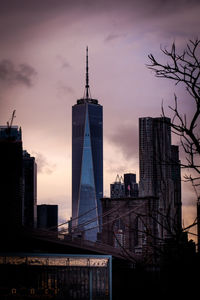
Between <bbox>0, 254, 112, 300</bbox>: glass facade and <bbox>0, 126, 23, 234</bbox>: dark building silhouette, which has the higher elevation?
<bbox>0, 126, 23, 234</bbox>: dark building silhouette

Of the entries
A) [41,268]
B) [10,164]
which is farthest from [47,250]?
[10,164]

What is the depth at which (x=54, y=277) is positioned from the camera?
47.3 m

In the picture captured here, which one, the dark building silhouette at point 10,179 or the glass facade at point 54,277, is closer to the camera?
the glass facade at point 54,277

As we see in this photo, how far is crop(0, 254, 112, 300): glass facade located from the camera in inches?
1823

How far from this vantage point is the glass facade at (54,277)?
46312 millimetres

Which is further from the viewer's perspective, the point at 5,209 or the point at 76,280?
the point at 5,209

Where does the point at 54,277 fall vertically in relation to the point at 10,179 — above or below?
below

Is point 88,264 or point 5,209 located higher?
point 5,209

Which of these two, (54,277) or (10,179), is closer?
(54,277)

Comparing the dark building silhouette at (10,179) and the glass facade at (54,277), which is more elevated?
the dark building silhouette at (10,179)

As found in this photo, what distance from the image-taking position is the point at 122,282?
59.1 m

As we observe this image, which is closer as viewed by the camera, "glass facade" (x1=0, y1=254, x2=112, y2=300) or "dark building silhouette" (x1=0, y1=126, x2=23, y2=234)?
"glass facade" (x1=0, y1=254, x2=112, y2=300)

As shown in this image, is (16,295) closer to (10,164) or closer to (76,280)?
(76,280)

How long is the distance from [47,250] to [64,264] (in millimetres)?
4723
